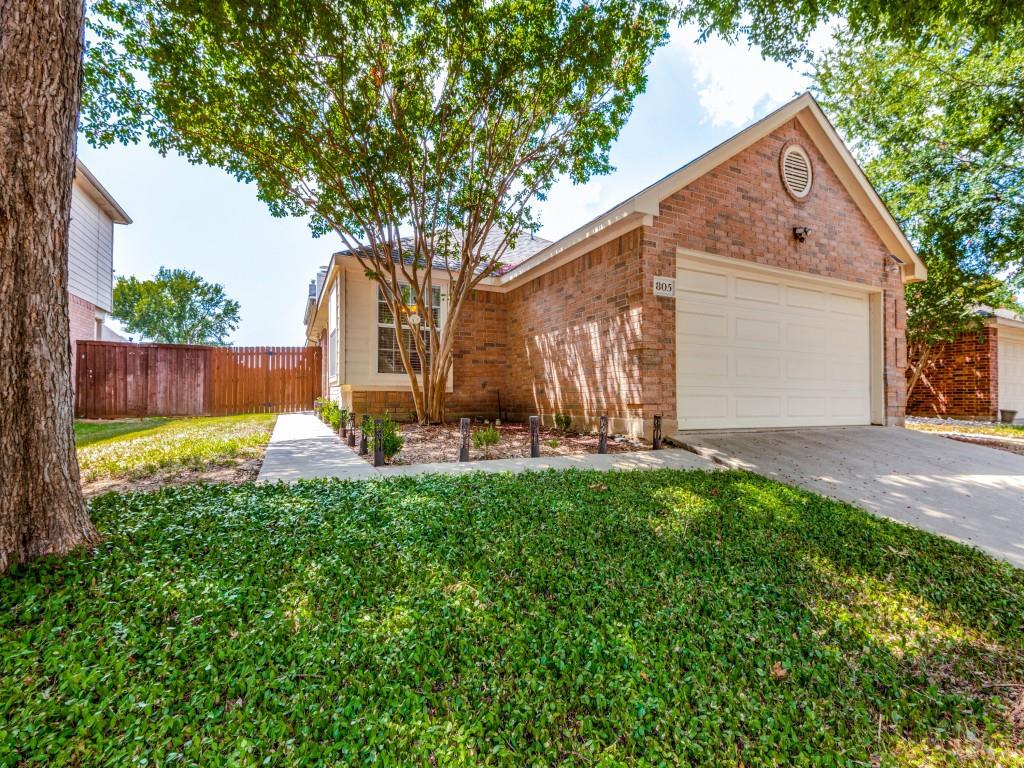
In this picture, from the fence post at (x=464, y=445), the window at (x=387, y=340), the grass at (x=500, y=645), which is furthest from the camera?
the window at (x=387, y=340)

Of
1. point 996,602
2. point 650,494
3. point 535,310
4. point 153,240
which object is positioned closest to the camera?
point 996,602

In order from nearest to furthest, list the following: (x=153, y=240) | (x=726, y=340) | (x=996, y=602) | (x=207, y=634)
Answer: (x=207, y=634) < (x=996, y=602) < (x=726, y=340) < (x=153, y=240)

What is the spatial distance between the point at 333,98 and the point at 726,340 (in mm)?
7118

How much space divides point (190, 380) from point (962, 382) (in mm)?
23136

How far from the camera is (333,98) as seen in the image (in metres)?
6.62

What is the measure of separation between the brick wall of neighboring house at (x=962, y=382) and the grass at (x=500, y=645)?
14227 millimetres

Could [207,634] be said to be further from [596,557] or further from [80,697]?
[596,557]

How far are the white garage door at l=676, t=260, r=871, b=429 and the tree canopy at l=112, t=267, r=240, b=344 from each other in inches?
1593

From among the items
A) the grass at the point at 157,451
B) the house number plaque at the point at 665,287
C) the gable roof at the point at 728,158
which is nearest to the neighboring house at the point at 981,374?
the gable roof at the point at 728,158

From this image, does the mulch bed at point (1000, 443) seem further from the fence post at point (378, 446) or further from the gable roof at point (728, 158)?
the fence post at point (378, 446)

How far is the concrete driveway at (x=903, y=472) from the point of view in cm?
364

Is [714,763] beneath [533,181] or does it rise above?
beneath

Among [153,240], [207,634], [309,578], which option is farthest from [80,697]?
[153,240]

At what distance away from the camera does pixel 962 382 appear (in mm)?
13234
